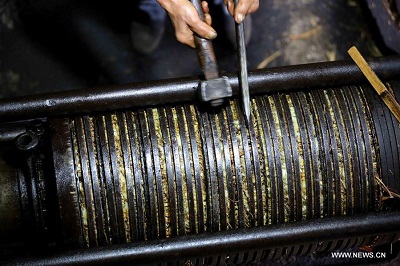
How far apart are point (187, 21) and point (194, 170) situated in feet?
2.11

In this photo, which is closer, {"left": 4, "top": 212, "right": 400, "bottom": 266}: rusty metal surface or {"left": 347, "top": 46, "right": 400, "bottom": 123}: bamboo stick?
{"left": 4, "top": 212, "right": 400, "bottom": 266}: rusty metal surface

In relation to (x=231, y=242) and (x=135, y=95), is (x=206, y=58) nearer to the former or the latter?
(x=135, y=95)

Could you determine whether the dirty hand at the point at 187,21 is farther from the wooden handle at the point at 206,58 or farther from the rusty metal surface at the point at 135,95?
the rusty metal surface at the point at 135,95

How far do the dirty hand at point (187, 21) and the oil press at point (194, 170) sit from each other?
0.21 meters

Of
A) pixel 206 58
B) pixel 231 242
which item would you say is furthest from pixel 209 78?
pixel 231 242

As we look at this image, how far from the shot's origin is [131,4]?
353 centimetres

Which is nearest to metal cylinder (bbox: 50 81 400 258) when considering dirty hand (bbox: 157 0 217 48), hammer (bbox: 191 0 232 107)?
hammer (bbox: 191 0 232 107)

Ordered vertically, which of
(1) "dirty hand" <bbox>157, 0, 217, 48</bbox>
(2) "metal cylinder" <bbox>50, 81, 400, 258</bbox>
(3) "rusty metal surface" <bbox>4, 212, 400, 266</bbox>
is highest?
(1) "dirty hand" <bbox>157, 0, 217, 48</bbox>

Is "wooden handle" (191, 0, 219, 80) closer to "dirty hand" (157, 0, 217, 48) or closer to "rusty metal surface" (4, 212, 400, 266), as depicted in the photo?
"dirty hand" (157, 0, 217, 48)

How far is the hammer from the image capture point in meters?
1.95

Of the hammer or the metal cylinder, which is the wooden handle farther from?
the metal cylinder

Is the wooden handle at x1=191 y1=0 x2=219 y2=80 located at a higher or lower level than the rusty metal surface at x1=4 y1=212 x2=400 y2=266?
higher

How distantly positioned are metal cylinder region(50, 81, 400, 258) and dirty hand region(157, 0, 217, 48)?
1.11 ft

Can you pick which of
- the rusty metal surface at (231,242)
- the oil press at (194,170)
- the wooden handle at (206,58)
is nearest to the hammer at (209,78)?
the wooden handle at (206,58)
